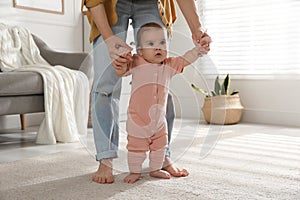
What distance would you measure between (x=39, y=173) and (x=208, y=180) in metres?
0.60

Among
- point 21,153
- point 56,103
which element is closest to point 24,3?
point 56,103

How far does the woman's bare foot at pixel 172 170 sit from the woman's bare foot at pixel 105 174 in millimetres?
197

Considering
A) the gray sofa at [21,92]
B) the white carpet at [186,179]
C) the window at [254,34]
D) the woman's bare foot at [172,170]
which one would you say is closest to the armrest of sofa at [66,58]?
the gray sofa at [21,92]

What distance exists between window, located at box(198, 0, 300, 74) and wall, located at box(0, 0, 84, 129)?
3.49 ft

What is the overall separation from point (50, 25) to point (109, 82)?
6.46ft

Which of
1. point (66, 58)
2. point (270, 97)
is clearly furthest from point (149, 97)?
point (270, 97)

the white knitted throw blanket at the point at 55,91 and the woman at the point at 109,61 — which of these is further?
the white knitted throw blanket at the point at 55,91

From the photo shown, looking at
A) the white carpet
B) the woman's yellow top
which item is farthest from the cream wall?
the woman's yellow top

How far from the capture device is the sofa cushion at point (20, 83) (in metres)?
1.93

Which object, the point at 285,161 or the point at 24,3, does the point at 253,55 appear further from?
the point at 24,3

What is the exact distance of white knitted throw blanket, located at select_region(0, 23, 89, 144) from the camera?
2.12 meters

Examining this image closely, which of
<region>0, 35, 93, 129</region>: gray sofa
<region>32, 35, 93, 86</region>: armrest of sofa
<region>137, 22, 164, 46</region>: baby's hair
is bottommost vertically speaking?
<region>0, 35, 93, 129</region>: gray sofa

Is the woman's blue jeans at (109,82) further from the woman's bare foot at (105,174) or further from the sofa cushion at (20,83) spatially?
the sofa cushion at (20,83)

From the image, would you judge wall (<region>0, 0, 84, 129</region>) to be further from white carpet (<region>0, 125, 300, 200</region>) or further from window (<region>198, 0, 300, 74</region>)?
white carpet (<region>0, 125, 300, 200</region>)
